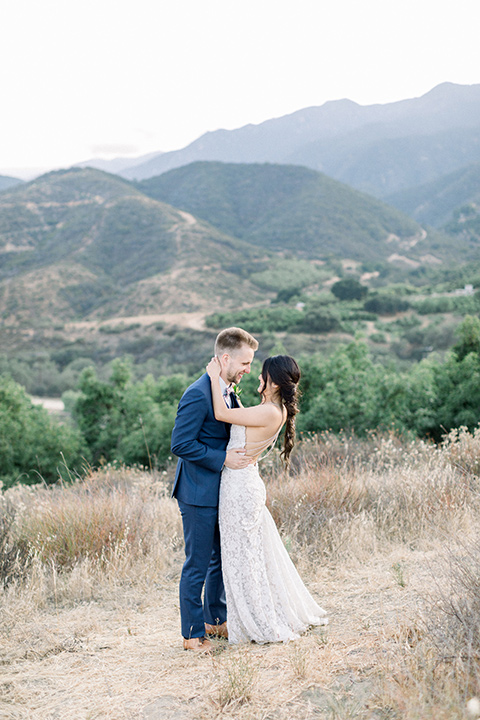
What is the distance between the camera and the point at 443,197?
390ft

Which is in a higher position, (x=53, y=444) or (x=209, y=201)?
(x=209, y=201)

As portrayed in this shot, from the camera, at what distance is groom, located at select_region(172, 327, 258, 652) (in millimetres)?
3014

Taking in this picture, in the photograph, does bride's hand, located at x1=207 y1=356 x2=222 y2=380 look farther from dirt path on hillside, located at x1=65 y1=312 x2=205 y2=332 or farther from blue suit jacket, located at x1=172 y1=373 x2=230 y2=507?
dirt path on hillside, located at x1=65 y1=312 x2=205 y2=332

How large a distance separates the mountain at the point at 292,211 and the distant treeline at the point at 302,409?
64.9m

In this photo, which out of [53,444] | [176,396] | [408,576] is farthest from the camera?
[176,396]

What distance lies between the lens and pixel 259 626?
3209 millimetres

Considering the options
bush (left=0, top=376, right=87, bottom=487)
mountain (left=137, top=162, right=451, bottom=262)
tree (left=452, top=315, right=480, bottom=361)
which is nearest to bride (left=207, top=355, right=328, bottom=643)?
tree (left=452, top=315, right=480, bottom=361)

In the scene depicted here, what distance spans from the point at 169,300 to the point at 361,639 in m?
57.4

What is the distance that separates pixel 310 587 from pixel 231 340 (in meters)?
2.22

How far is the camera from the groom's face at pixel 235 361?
3059 mm

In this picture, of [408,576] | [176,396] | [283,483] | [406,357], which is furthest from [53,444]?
[406,357]

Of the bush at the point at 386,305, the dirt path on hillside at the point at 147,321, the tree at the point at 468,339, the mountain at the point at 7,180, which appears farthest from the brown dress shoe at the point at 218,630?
the mountain at the point at 7,180

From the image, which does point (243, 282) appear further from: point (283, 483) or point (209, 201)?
point (283, 483)

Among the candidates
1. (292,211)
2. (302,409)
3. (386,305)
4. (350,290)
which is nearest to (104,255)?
(350,290)
